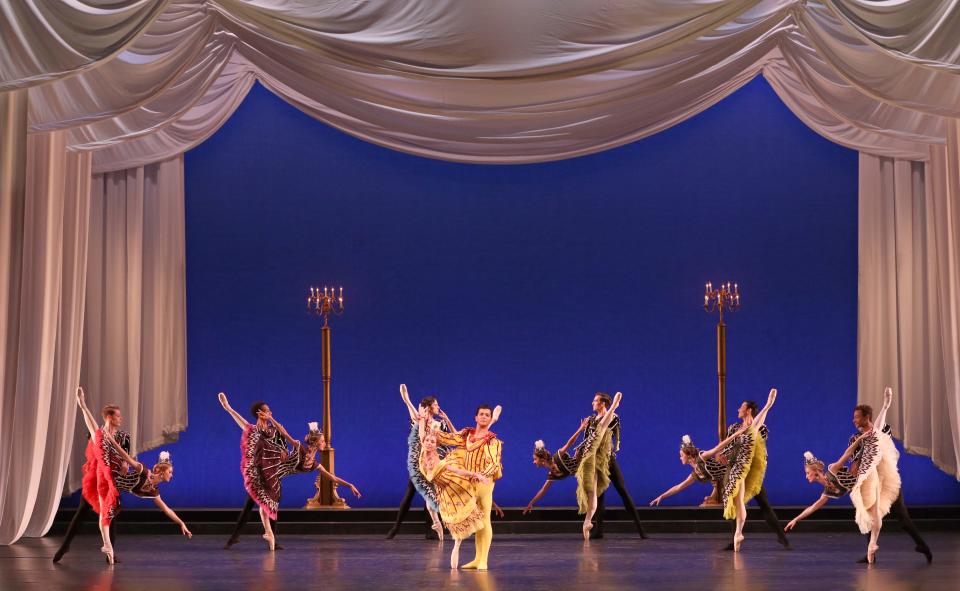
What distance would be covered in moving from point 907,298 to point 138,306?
7576 mm

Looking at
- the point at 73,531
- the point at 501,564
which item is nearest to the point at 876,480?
the point at 501,564

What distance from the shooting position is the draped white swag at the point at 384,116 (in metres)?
7.59

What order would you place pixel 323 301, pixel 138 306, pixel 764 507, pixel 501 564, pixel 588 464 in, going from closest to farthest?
pixel 501 564, pixel 764 507, pixel 588 464, pixel 138 306, pixel 323 301

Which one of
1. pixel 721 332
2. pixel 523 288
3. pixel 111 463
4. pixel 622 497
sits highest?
pixel 523 288

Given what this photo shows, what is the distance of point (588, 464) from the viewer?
34.0 ft

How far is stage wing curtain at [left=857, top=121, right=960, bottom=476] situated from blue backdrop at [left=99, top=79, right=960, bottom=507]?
0.90m

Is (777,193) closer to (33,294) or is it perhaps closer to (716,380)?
(716,380)

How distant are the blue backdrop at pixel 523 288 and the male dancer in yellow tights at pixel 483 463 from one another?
4.06m

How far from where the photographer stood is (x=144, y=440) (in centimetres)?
1143

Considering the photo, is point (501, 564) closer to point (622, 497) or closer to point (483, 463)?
point (483, 463)

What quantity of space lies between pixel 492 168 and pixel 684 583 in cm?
639

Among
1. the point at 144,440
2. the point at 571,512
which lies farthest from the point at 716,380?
the point at 144,440

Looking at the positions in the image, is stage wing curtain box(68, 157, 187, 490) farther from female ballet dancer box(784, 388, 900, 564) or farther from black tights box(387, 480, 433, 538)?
female ballet dancer box(784, 388, 900, 564)

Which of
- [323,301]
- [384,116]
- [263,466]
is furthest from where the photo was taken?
[323,301]
